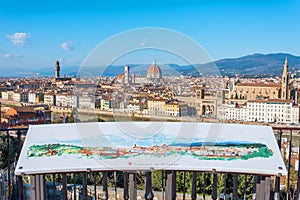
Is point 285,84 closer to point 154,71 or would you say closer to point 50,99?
point 50,99

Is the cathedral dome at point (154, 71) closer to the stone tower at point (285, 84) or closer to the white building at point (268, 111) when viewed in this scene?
the white building at point (268, 111)

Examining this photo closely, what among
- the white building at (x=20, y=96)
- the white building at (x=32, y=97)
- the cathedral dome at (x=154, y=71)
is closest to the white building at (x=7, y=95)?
the white building at (x=20, y=96)

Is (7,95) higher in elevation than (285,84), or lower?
lower

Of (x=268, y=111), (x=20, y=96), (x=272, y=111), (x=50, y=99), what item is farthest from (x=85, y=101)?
(x=20, y=96)

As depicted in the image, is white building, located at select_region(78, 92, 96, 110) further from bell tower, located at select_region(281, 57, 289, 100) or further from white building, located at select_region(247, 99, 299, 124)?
bell tower, located at select_region(281, 57, 289, 100)

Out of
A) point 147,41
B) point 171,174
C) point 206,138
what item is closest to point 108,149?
point 171,174

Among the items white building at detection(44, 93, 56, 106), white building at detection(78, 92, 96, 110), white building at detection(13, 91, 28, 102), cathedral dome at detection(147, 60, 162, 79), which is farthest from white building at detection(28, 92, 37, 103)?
cathedral dome at detection(147, 60, 162, 79)
